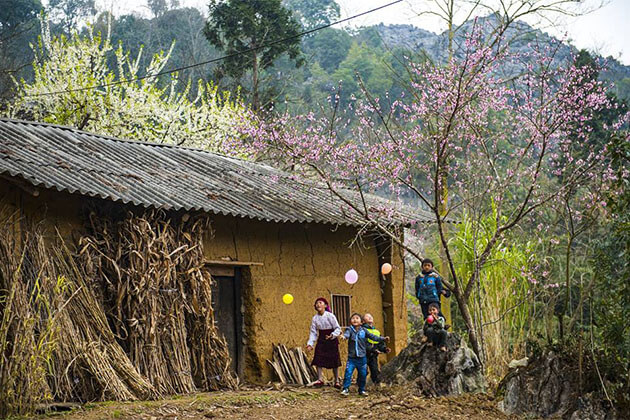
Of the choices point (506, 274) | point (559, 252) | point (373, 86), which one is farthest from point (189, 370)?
point (373, 86)

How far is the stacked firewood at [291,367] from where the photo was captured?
11.7 m

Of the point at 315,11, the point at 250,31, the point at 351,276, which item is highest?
the point at 315,11

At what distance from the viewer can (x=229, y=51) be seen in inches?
969

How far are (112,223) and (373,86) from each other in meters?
31.1

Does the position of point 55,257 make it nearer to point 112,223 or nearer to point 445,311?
point 112,223

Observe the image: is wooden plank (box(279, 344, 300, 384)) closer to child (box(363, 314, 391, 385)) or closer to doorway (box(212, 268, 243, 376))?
doorway (box(212, 268, 243, 376))

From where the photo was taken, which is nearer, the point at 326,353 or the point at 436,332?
the point at 436,332

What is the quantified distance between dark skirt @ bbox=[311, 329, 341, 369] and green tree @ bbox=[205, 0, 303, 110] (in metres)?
14.0

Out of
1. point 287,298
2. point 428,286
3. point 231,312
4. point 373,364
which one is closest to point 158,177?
point 231,312

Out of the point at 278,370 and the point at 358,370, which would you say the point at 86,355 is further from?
the point at 278,370

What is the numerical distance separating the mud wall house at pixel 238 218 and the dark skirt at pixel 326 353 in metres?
0.84

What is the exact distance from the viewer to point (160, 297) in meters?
10.1

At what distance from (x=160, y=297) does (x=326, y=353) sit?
8.32 ft

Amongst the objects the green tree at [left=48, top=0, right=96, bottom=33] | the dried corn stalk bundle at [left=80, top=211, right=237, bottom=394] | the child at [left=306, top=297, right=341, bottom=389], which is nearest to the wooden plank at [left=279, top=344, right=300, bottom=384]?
the child at [left=306, top=297, right=341, bottom=389]
